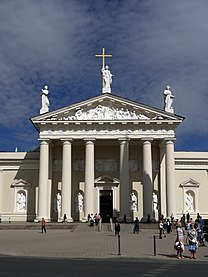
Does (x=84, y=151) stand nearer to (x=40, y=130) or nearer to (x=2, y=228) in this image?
(x=40, y=130)

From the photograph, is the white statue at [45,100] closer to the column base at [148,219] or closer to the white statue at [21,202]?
the white statue at [21,202]

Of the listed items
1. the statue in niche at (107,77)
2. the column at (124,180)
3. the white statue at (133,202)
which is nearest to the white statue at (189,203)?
the white statue at (133,202)

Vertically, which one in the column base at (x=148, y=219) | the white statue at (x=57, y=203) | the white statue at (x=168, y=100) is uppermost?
the white statue at (x=168, y=100)

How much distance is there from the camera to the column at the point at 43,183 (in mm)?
45812

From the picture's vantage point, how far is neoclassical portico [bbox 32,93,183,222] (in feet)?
152

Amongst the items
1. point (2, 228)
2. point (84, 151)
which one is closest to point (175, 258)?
point (2, 228)

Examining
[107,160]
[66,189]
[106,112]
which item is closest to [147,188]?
[107,160]

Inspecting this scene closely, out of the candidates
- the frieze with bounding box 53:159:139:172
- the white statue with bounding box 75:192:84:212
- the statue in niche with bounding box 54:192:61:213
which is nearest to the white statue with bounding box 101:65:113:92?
the frieze with bounding box 53:159:139:172

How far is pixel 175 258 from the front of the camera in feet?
62.2

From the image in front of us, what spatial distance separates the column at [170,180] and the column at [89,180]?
27.5 feet

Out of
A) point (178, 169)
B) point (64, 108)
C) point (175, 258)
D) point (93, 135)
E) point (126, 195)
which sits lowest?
point (175, 258)

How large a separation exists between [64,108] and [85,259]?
30.9 meters

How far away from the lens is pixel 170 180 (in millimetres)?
45875

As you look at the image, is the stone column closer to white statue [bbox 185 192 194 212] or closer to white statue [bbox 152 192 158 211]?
white statue [bbox 152 192 158 211]
